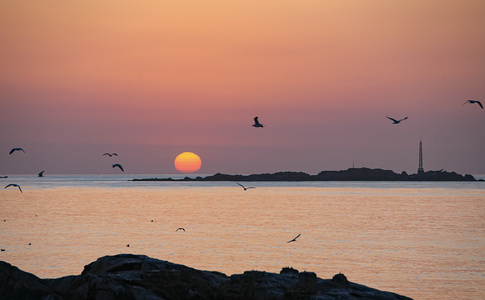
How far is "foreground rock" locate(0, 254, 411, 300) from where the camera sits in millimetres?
18328

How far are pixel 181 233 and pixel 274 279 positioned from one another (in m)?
32.8

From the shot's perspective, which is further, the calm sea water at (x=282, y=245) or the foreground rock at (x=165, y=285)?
the calm sea water at (x=282, y=245)

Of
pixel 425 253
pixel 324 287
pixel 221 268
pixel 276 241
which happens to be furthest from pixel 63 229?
pixel 324 287

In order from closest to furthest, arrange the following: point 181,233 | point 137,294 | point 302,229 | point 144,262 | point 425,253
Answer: point 137,294 → point 144,262 → point 425,253 → point 181,233 → point 302,229

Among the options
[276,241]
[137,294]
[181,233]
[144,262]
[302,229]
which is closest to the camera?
[137,294]

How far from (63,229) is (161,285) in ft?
125

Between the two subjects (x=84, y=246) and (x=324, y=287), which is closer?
(x=324, y=287)

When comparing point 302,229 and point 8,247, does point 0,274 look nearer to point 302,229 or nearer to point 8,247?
point 8,247

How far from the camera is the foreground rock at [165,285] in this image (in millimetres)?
18328

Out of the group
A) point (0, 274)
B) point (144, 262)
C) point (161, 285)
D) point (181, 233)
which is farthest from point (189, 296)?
point (181, 233)

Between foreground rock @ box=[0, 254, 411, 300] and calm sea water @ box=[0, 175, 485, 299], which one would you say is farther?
calm sea water @ box=[0, 175, 485, 299]

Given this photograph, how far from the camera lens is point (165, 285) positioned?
1909 cm

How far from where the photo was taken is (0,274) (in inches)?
751

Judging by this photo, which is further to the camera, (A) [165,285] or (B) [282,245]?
(B) [282,245]
